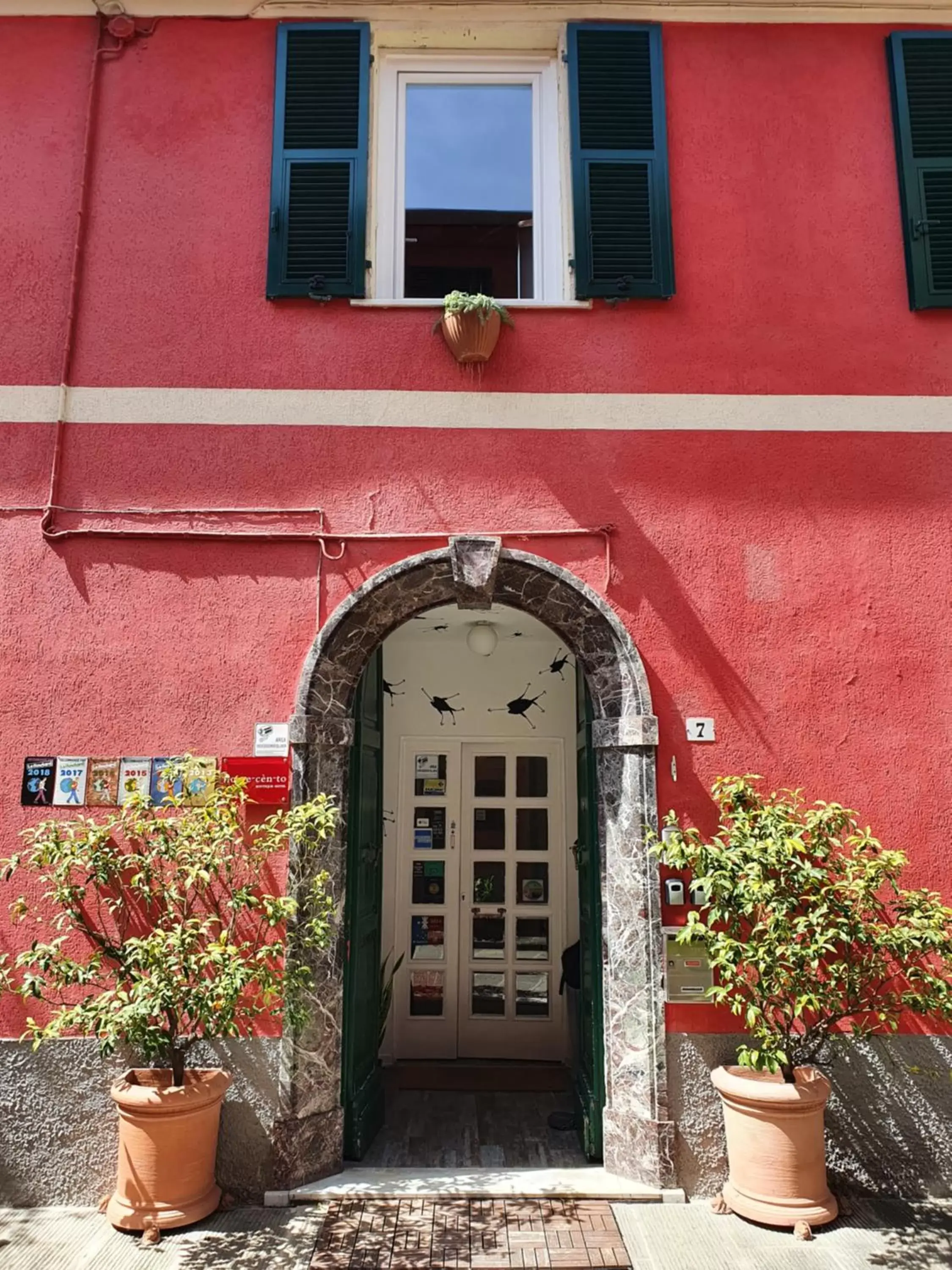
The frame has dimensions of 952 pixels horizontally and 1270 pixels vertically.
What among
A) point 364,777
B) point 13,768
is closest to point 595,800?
point 364,777

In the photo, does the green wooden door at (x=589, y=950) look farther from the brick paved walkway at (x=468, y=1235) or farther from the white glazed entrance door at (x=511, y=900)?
the white glazed entrance door at (x=511, y=900)

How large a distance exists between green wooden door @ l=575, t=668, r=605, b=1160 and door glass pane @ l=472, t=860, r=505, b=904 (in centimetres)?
140

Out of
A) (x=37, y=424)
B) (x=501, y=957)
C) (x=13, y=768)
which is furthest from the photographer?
(x=501, y=957)

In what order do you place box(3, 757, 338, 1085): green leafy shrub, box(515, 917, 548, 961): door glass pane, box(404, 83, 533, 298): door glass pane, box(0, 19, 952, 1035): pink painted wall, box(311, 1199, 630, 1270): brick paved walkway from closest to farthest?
box(311, 1199, 630, 1270): brick paved walkway
box(3, 757, 338, 1085): green leafy shrub
box(0, 19, 952, 1035): pink painted wall
box(404, 83, 533, 298): door glass pane
box(515, 917, 548, 961): door glass pane

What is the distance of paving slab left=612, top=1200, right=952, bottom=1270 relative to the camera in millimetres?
3268

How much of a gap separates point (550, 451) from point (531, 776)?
279 cm

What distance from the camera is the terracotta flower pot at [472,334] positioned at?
4246 millimetres

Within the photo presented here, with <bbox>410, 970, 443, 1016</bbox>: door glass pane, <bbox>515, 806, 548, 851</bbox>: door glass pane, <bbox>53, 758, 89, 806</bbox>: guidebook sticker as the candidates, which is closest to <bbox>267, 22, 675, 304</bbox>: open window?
<bbox>53, 758, 89, 806</bbox>: guidebook sticker

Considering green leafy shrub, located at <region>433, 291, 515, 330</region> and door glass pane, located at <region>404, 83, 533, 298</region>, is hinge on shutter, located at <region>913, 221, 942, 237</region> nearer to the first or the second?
door glass pane, located at <region>404, 83, 533, 298</region>

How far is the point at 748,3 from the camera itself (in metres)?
4.70

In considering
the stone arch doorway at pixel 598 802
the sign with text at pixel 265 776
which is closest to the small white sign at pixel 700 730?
the stone arch doorway at pixel 598 802

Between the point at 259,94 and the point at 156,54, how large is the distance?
0.60m

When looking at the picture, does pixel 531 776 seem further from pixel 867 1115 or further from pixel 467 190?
pixel 467 190

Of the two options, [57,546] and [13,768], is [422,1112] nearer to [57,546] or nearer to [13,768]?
[13,768]
